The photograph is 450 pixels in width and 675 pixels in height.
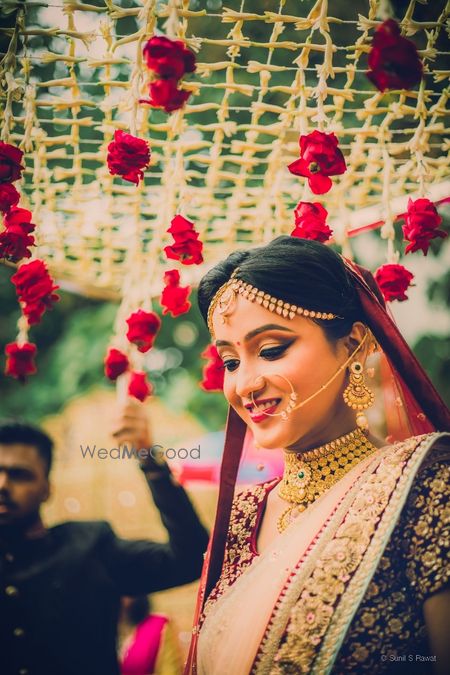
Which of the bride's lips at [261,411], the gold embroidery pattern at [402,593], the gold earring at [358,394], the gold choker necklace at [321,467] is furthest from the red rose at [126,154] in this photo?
the gold embroidery pattern at [402,593]

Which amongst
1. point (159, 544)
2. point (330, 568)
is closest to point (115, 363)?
point (159, 544)

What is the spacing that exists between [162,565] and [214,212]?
1577mm

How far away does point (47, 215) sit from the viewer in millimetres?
3064

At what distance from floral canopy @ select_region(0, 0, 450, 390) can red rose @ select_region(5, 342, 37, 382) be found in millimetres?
377

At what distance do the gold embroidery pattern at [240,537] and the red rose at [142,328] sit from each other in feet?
2.21

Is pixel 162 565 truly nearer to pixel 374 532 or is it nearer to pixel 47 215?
pixel 374 532

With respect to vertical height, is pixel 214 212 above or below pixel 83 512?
above

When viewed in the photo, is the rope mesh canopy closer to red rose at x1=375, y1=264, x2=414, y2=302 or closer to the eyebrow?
red rose at x1=375, y1=264, x2=414, y2=302

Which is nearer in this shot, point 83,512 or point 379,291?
point 379,291

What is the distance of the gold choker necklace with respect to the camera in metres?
1.96

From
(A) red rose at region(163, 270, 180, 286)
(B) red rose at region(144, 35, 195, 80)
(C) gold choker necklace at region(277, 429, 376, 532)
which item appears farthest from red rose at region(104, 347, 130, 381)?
(B) red rose at region(144, 35, 195, 80)

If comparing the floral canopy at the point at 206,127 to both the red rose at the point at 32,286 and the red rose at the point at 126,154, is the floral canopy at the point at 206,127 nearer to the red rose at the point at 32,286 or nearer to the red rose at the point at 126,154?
the red rose at the point at 126,154

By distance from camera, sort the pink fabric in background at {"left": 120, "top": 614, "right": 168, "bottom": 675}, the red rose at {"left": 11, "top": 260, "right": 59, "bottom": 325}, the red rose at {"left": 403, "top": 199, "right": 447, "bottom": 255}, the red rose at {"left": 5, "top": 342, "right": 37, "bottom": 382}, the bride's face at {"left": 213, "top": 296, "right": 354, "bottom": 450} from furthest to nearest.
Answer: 1. the pink fabric in background at {"left": 120, "top": 614, "right": 168, "bottom": 675}
2. the red rose at {"left": 5, "top": 342, "right": 37, "bottom": 382}
3. the red rose at {"left": 11, "top": 260, "right": 59, "bottom": 325}
4. the red rose at {"left": 403, "top": 199, "right": 447, "bottom": 255}
5. the bride's face at {"left": 213, "top": 296, "right": 354, "bottom": 450}

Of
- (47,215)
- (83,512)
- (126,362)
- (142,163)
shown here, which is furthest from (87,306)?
(142,163)
